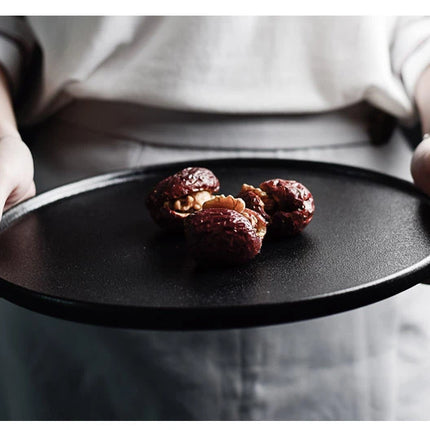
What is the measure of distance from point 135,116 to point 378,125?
1.24 feet

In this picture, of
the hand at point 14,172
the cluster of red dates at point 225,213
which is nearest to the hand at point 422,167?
the cluster of red dates at point 225,213

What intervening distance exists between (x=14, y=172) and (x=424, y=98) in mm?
597

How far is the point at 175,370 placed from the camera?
953 millimetres

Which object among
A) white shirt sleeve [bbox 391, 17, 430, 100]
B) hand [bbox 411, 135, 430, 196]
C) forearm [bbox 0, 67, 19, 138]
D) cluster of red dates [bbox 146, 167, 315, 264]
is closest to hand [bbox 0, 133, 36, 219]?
forearm [bbox 0, 67, 19, 138]

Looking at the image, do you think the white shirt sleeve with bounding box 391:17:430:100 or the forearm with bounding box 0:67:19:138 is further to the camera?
the white shirt sleeve with bounding box 391:17:430:100

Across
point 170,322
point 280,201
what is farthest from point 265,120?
point 170,322

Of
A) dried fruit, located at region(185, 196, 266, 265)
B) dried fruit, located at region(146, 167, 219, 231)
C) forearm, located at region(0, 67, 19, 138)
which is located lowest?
forearm, located at region(0, 67, 19, 138)

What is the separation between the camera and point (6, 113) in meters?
0.94

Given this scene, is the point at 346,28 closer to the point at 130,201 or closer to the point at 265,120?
the point at 265,120

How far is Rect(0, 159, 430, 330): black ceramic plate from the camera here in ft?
1.78

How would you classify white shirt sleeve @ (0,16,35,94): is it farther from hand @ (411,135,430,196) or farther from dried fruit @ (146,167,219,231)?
hand @ (411,135,430,196)

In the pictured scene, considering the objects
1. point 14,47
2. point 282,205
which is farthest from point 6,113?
point 282,205

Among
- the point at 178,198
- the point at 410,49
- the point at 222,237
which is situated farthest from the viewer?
the point at 410,49

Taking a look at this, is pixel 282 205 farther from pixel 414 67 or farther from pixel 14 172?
pixel 414 67
